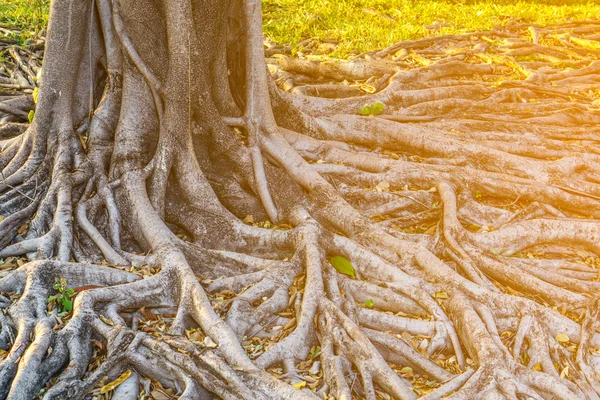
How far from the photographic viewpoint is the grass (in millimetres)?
10875

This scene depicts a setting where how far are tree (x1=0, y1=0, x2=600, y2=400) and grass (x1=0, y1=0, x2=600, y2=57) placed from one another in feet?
16.5

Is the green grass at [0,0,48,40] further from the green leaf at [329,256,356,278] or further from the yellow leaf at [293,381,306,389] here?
the yellow leaf at [293,381,306,389]

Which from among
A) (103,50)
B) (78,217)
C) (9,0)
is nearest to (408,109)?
(103,50)

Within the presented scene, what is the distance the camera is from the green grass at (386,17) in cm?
1138

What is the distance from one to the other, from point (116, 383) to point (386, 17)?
35.3 feet

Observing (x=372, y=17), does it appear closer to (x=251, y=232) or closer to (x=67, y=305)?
(x=251, y=232)

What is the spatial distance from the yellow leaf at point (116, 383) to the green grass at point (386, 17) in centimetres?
776

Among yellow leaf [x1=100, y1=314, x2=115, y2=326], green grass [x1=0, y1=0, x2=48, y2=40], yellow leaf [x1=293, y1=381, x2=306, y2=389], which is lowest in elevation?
yellow leaf [x1=293, y1=381, x2=306, y2=389]

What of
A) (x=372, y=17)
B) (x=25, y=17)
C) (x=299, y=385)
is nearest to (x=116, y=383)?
(x=299, y=385)

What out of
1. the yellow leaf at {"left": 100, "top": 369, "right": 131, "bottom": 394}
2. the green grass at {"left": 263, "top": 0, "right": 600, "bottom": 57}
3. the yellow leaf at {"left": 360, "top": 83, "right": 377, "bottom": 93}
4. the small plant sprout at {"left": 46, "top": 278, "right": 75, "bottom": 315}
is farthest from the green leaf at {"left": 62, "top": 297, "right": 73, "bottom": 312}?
the green grass at {"left": 263, "top": 0, "right": 600, "bottom": 57}

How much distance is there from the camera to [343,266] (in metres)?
4.80

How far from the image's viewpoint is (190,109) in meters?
5.41

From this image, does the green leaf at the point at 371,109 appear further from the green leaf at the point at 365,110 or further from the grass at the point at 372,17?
the grass at the point at 372,17

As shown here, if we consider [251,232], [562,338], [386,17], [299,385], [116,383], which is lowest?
[562,338]
